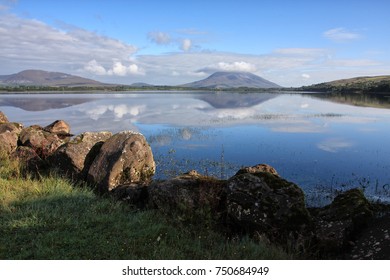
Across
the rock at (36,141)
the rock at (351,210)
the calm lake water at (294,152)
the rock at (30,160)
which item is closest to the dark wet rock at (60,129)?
the calm lake water at (294,152)

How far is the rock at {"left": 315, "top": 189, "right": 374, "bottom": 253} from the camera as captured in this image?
33.2 ft

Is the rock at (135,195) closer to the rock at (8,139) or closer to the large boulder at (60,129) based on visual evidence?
the rock at (8,139)

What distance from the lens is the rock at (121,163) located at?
14109 mm

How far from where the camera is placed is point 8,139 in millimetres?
22734

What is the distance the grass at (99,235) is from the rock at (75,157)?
355 cm

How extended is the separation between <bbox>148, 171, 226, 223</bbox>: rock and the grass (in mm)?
581

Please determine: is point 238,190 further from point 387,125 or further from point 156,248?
point 387,125

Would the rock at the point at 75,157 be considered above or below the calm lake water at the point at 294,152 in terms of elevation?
above

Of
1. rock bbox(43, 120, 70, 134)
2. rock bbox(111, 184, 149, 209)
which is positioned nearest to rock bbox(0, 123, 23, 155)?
rock bbox(111, 184, 149, 209)

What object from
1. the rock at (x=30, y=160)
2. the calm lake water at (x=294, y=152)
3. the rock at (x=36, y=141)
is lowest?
the calm lake water at (x=294, y=152)

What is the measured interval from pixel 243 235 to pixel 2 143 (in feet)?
61.2

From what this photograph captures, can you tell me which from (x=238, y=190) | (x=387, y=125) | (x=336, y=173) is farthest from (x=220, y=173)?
(x=387, y=125)

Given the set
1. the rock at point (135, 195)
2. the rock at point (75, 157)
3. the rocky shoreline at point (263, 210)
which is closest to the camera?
the rocky shoreline at point (263, 210)

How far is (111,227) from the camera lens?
9383mm
